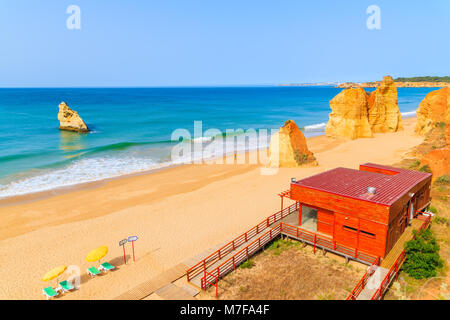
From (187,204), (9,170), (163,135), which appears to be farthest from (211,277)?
(163,135)

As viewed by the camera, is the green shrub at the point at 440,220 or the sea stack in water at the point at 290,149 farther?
the sea stack in water at the point at 290,149

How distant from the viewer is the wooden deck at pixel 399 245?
13096 millimetres

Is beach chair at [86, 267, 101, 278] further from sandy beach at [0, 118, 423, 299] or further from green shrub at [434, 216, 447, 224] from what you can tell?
green shrub at [434, 216, 447, 224]

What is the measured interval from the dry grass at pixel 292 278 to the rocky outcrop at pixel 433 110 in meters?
38.1

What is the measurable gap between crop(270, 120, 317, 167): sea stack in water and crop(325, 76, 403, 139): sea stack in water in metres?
20.5

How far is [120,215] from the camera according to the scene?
21062 mm

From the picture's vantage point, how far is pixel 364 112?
48.7m

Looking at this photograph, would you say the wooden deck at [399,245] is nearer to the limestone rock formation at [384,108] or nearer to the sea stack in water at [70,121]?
the limestone rock formation at [384,108]

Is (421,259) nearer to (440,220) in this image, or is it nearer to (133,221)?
(440,220)

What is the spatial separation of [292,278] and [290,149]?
788 inches

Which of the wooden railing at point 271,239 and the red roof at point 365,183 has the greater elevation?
the red roof at point 365,183

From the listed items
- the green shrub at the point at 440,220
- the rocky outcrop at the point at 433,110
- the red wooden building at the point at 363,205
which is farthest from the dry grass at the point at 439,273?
the rocky outcrop at the point at 433,110

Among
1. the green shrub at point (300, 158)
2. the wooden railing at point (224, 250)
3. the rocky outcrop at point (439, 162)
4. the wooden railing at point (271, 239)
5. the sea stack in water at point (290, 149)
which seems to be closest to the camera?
the wooden railing at point (271, 239)

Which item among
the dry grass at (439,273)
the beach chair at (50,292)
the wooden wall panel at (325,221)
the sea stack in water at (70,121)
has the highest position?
the sea stack in water at (70,121)
